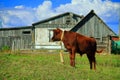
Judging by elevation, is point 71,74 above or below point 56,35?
below

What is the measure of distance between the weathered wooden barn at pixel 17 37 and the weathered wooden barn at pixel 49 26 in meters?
1.09

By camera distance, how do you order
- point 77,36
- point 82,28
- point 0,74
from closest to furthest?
point 0,74 → point 77,36 → point 82,28

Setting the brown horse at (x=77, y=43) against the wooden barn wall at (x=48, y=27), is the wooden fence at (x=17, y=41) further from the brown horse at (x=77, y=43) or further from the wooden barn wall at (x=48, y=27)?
the brown horse at (x=77, y=43)

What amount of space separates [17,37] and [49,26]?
5161 mm

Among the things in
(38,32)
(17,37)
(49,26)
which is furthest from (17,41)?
(49,26)

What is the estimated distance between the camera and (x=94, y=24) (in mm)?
50844

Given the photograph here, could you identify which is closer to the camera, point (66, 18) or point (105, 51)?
point (105, 51)

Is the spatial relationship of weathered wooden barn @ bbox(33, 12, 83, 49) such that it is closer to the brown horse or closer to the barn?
the barn

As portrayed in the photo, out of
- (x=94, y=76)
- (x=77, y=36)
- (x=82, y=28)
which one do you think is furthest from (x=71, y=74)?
(x=82, y=28)

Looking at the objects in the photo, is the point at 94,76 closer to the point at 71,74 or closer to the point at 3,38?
the point at 71,74

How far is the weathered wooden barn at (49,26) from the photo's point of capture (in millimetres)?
53531

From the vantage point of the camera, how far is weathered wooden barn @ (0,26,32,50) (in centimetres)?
5331

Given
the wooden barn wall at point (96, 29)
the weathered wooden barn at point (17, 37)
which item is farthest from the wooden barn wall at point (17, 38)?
the wooden barn wall at point (96, 29)

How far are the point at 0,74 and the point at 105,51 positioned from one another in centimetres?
3044
